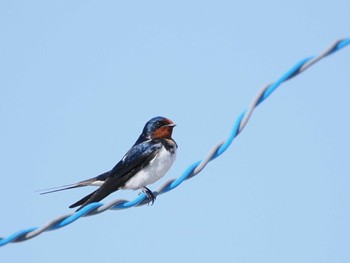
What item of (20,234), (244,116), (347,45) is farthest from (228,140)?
(20,234)

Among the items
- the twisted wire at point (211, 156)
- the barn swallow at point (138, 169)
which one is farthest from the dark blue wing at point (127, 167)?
the twisted wire at point (211, 156)

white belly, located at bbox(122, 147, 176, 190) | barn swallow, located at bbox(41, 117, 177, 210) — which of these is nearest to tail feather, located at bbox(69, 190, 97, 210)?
barn swallow, located at bbox(41, 117, 177, 210)

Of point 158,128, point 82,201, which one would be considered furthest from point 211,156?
point 158,128

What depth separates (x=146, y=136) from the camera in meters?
6.57

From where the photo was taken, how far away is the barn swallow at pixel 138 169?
5.68m

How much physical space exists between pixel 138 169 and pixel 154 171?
120mm

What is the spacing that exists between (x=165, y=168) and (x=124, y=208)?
7.25ft

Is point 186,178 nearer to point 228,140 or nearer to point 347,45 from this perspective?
point 228,140

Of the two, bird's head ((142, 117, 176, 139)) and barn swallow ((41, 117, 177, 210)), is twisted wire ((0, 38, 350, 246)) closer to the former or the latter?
barn swallow ((41, 117, 177, 210))

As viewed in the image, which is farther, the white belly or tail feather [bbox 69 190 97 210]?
the white belly

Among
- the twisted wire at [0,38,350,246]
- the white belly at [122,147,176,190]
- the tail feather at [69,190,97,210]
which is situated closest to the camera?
the twisted wire at [0,38,350,246]

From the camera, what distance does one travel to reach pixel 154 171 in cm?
596

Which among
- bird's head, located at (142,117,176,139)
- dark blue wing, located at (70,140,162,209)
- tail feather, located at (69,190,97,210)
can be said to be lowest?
tail feather, located at (69,190,97,210)

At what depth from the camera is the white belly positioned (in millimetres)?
5852
